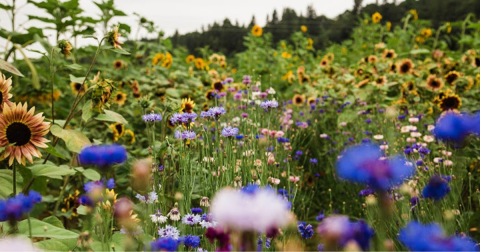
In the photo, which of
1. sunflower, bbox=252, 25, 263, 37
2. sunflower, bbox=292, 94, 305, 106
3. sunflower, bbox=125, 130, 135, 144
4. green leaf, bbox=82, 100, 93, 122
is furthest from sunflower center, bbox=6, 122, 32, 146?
sunflower, bbox=252, 25, 263, 37

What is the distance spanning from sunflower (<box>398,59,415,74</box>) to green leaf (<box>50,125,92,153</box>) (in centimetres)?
406

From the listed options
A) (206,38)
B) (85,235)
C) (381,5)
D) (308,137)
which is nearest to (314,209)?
(308,137)

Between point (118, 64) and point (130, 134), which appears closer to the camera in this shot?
point (130, 134)

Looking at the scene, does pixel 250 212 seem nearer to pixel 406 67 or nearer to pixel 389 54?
pixel 406 67

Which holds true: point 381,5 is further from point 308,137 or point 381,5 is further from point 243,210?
point 243,210

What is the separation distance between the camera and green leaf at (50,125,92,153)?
1.76m

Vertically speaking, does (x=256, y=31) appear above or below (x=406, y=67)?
above

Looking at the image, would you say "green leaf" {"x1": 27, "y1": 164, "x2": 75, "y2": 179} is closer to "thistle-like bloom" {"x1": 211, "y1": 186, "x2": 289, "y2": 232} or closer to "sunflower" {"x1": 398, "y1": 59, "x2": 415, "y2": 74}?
"thistle-like bloom" {"x1": 211, "y1": 186, "x2": 289, "y2": 232}

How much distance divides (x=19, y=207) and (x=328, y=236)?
679 mm

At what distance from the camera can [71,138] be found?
1789 mm

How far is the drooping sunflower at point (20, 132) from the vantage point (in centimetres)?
149

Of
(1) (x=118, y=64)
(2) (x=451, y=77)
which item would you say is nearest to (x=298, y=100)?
(2) (x=451, y=77)

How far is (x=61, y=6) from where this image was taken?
304cm

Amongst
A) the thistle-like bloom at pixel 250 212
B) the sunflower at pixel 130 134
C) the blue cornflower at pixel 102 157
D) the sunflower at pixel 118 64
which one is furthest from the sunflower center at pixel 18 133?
the sunflower at pixel 118 64
